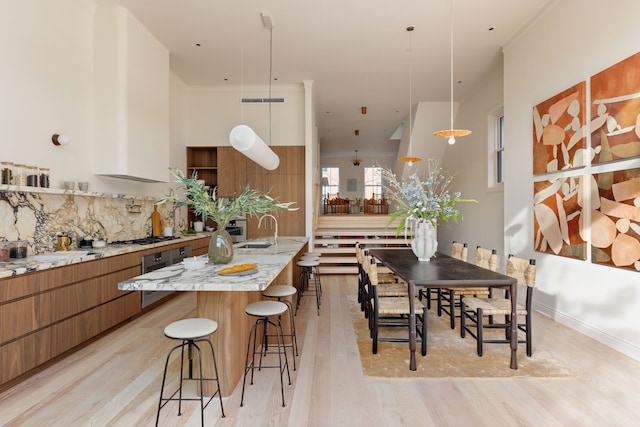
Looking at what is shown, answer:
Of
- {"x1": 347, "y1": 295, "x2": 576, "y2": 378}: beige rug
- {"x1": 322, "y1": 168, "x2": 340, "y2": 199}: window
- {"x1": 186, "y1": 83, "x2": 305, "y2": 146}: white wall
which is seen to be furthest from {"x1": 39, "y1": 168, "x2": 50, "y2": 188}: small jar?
{"x1": 322, "y1": 168, "x2": 340, "y2": 199}: window

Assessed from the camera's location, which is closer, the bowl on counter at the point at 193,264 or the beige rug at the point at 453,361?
the bowl on counter at the point at 193,264

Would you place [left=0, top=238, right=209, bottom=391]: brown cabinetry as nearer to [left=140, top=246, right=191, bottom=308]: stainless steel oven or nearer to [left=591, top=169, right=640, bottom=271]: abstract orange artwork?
[left=140, top=246, right=191, bottom=308]: stainless steel oven

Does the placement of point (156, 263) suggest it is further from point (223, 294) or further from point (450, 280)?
point (450, 280)

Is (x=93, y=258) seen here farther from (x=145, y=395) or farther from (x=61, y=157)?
(x=145, y=395)

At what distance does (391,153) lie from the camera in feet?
47.9

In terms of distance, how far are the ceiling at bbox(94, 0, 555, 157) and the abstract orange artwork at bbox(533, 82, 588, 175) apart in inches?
47.6

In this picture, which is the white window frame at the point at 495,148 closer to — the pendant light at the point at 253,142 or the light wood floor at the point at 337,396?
the light wood floor at the point at 337,396

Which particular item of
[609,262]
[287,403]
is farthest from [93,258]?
[609,262]

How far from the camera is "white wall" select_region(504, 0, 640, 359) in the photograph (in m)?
2.93

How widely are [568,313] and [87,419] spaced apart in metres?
4.46

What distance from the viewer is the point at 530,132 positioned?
428 cm

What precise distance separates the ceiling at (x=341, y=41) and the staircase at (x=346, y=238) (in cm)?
285

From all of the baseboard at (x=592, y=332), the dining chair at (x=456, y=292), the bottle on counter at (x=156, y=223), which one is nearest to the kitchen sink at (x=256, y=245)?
the bottle on counter at (x=156, y=223)

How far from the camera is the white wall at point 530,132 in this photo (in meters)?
2.93
